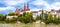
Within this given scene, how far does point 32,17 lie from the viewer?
2285 mm

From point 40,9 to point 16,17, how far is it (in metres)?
0.69

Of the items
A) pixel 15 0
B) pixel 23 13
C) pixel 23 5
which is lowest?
pixel 23 13

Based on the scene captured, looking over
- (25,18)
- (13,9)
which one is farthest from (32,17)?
(13,9)

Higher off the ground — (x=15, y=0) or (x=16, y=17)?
(x=15, y=0)

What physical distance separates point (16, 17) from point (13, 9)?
0.23 metres

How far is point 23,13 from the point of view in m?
2.29

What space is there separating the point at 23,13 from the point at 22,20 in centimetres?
19

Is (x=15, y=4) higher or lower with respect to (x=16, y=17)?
higher

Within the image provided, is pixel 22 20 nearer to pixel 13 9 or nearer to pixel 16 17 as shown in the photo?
pixel 16 17

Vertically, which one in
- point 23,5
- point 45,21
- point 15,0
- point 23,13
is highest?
point 15,0

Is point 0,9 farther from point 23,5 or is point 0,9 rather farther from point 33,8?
point 33,8

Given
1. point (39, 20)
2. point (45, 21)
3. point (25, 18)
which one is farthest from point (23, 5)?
point (45, 21)

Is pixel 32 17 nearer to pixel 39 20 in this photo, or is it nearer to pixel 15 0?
pixel 39 20

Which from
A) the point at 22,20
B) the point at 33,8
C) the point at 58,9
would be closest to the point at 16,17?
the point at 22,20
